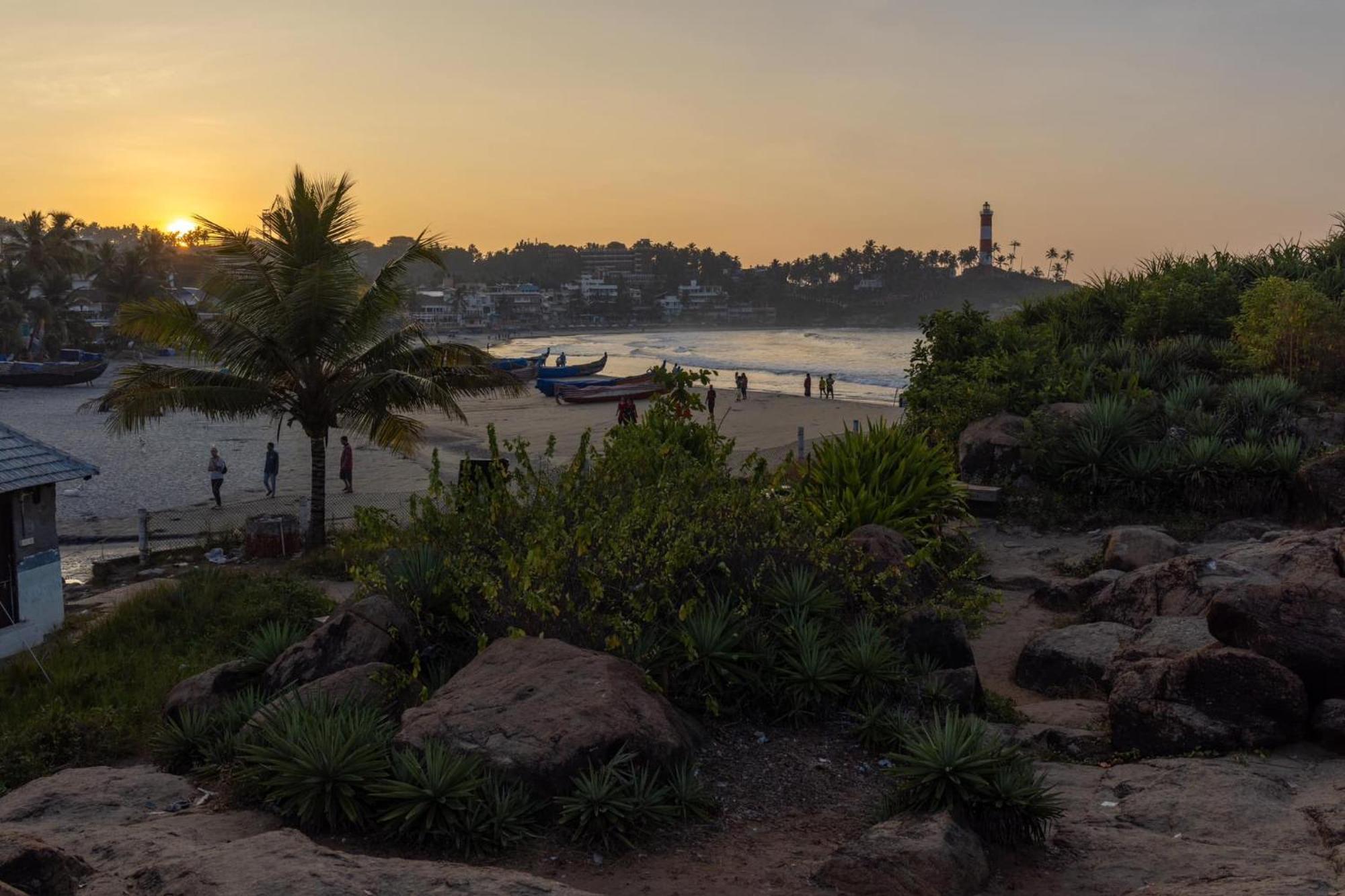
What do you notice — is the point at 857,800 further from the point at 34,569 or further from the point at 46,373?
the point at 46,373

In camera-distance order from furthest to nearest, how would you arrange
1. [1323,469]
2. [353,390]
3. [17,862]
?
[353,390]
[1323,469]
[17,862]

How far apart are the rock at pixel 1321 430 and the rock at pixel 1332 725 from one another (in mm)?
11055

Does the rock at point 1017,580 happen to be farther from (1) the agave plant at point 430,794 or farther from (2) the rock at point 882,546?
(1) the agave plant at point 430,794

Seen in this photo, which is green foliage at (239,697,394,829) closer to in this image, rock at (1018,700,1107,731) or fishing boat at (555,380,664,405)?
rock at (1018,700,1107,731)

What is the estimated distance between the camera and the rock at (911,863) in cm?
505

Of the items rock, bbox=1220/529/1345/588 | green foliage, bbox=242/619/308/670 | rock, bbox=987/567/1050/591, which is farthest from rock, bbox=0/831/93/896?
rock, bbox=987/567/1050/591

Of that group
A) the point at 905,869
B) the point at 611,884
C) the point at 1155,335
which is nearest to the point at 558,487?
the point at 611,884

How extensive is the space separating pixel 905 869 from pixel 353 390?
1446 cm

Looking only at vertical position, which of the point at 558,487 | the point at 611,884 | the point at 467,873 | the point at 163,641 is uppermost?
the point at 558,487

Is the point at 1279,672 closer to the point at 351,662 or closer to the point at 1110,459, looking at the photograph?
the point at 351,662

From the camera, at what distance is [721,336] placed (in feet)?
488

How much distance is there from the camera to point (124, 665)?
1134cm

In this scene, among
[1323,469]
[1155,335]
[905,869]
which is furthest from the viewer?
[1155,335]

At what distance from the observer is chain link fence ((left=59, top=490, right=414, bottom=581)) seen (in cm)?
1878
